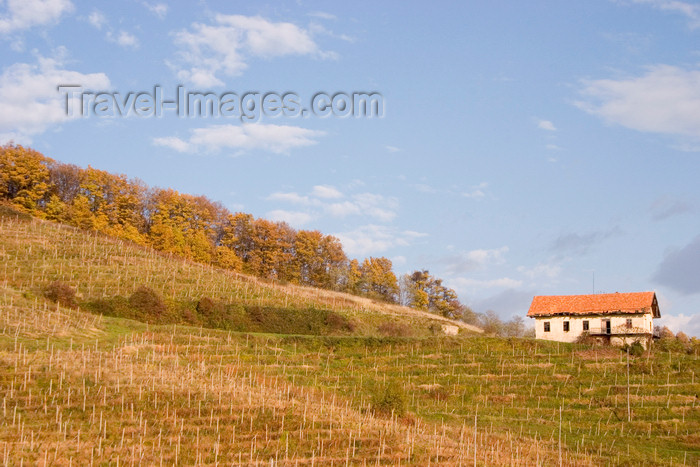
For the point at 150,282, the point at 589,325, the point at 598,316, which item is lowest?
the point at 589,325

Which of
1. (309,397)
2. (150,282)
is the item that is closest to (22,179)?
(150,282)

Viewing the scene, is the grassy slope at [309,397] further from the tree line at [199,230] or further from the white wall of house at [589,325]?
the tree line at [199,230]

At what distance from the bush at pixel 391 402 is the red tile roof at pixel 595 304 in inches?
1505

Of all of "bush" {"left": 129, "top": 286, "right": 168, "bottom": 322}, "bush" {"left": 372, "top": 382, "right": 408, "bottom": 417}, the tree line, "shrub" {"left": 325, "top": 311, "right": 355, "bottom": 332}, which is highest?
the tree line

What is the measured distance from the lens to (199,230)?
104 meters

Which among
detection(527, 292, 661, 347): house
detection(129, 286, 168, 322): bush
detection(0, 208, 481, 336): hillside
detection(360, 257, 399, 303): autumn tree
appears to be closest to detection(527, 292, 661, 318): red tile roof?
detection(527, 292, 661, 347): house

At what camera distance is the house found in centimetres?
6250

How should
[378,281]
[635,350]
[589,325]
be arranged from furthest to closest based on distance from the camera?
[378,281], [589,325], [635,350]

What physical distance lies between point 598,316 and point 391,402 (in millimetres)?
39189

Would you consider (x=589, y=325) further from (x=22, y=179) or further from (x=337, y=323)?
(x=22, y=179)

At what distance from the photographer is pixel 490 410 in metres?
35.5

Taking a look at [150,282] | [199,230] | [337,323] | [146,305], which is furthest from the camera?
[199,230]

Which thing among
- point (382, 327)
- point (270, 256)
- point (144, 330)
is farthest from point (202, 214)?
point (144, 330)

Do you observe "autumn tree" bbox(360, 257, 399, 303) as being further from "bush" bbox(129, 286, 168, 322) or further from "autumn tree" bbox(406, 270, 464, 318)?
"bush" bbox(129, 286, 168, 322)
